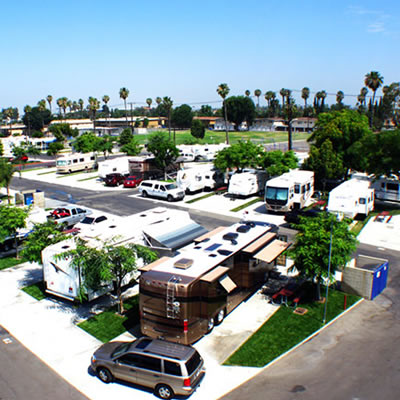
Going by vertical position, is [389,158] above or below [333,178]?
above

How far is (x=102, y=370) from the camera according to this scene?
1210 cm

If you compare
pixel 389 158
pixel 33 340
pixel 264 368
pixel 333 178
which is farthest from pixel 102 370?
pixel 333 178

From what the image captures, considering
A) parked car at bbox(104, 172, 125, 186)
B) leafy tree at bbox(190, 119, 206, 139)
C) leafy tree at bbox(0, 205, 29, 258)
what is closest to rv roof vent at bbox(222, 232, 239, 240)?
leafy tree at bbox(0, 205, 29, 258)

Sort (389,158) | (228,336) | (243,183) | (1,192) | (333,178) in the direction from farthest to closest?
(1,192), (333,178), (243,183), (389,158), (228,336)

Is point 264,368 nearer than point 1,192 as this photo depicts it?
Yes

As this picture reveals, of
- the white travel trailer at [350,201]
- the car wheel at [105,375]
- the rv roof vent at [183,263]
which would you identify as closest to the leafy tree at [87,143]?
the white travel trailer at [350,201]

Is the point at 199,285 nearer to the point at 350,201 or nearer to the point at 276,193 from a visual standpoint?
the point at 276,193

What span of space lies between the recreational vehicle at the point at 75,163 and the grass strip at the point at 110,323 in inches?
1579

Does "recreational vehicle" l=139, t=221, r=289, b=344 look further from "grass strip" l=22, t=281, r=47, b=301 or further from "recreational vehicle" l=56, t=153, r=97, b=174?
"recreational vehicle" l=56, t=153, r=97, b=174

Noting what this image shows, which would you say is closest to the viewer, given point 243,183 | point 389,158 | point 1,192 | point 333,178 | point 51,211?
point 51,211

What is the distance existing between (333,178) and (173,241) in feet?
76.3

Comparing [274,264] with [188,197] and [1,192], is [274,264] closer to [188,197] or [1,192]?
[188,197]

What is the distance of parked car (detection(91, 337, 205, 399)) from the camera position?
36.3 feet

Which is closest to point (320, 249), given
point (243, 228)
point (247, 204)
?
point (243, 228)
